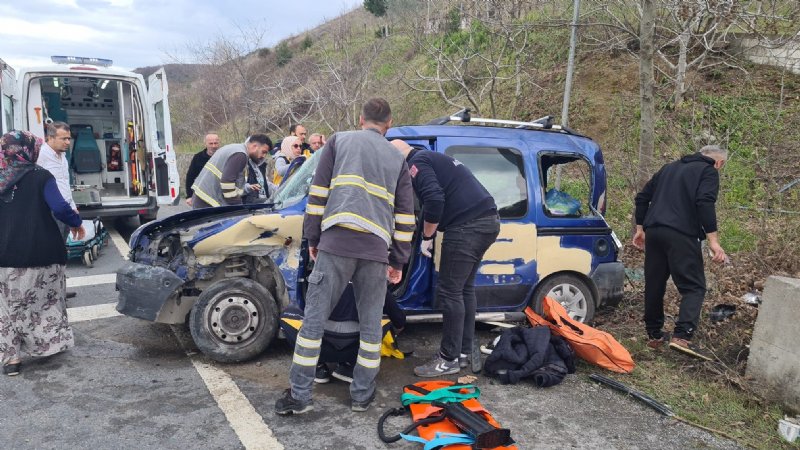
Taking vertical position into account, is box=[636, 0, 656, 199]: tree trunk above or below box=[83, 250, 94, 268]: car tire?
above

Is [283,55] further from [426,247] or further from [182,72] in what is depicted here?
[426,247]

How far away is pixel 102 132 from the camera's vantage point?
1090 cm

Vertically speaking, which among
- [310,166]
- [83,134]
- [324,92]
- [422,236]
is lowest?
[422,236]

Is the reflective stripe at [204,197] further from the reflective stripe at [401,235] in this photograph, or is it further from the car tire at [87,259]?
the reflective stripe at [401,235]

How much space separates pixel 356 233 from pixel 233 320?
58.7 inches

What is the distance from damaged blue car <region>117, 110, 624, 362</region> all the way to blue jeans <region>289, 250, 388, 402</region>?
0.65 metres

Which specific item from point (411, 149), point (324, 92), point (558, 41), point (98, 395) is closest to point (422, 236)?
point (411, 149)

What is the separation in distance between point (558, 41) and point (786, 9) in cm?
607

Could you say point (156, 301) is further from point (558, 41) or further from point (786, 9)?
point (558, 41)

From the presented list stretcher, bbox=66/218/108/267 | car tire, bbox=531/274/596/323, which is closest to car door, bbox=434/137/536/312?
car tire, bbox=531/274/596/323

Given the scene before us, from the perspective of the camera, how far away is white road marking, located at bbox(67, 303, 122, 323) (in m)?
5.24

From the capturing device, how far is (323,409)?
3.52m

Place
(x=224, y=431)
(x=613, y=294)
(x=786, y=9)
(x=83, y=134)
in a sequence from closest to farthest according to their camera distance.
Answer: (x=224, y=431) < (x=613, y=294) < (x=786, y=9) < (x=83, y=134)

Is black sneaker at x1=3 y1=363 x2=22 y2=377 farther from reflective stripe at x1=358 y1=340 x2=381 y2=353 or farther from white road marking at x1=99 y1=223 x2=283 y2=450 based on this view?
reflective stripe at x1=358 y1=340 x2=381 y2=353
